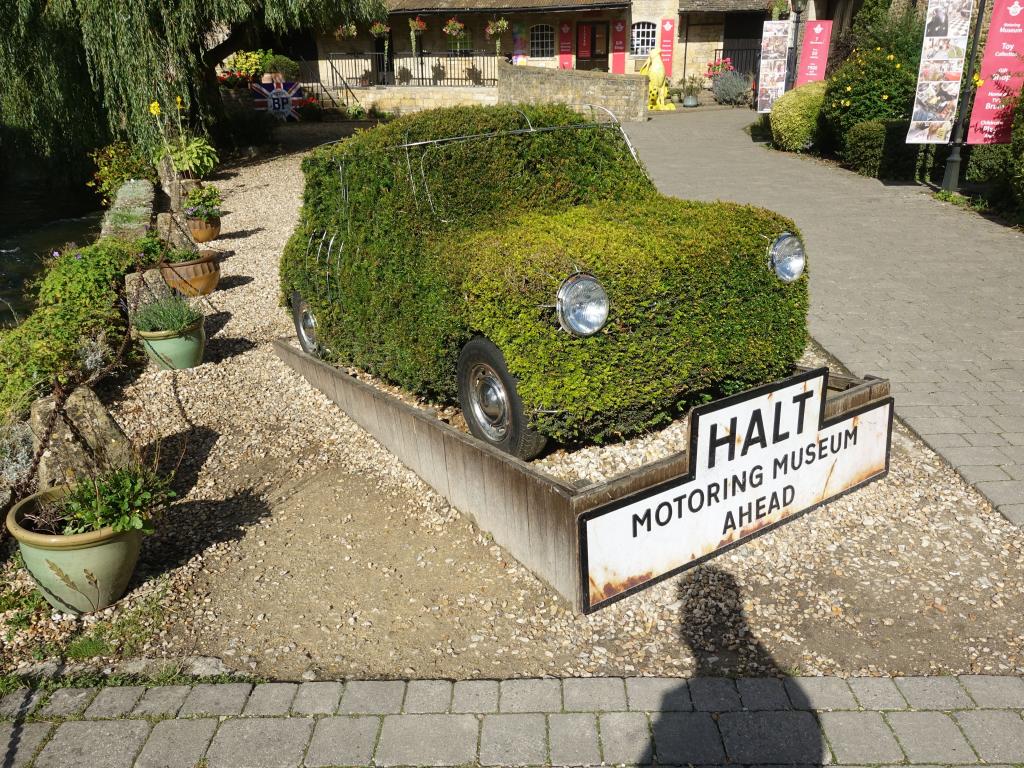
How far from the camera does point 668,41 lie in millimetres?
31984

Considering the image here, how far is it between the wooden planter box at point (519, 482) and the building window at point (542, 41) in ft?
107

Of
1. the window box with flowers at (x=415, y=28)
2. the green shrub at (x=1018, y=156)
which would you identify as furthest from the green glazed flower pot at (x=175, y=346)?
the window box with flowers at (x=415, y=28)

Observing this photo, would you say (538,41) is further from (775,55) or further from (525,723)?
(525,723)

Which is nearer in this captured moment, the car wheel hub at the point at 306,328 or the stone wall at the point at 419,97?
the car wheel hub at the point at 306,328

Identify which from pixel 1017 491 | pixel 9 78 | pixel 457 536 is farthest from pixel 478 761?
pixel 9 78

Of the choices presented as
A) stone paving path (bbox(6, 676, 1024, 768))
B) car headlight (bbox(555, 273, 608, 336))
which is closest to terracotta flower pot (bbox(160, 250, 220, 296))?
car headlight (bbox(555, 273, 608, 336))

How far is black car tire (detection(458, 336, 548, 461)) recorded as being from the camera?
15.1 ft

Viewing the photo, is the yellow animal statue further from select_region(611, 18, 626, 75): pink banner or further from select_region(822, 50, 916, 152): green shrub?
select_region(822, 50, 916, 152): green shrub

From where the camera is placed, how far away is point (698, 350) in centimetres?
477

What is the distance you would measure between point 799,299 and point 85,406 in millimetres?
4733

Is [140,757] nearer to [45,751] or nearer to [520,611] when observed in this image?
[45,751]

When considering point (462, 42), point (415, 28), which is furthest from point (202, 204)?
point (462, 42)

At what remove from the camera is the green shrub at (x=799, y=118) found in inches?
714

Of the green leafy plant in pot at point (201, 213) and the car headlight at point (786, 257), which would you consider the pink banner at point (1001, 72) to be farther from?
the green leafy plant in pot at point (201, 213)
